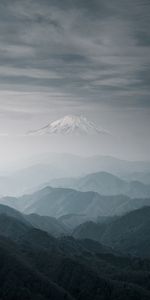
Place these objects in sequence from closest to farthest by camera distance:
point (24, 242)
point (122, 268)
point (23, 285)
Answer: point (23, 285) → point (122, 268) → point (24, 242)

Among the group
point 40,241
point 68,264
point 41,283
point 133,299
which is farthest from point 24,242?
point 133,299

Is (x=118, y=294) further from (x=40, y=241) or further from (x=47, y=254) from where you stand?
(x=40, y=241)

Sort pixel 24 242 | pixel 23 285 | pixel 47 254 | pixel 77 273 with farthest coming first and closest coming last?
pixel 24 242
pixel 47 254
pixel 77 273
pixel 23 285

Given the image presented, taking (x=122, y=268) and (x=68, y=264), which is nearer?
(x=68, y=264)

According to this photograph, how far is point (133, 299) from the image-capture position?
4815 inches

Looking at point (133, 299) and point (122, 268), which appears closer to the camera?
point (133, 299)

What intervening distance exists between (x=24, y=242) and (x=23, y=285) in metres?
60.1

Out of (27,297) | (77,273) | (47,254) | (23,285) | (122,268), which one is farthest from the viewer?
(122,268)

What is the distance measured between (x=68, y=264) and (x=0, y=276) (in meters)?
28.0

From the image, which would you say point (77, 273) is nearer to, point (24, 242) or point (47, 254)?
point (47, 254)

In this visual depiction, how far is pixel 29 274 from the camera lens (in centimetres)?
12812

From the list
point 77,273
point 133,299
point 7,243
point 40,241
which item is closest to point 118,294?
point 133,299

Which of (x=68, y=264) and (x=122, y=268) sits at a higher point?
(x=68, y=264)

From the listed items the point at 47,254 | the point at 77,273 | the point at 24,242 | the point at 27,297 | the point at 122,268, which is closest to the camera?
the point at 27,297
